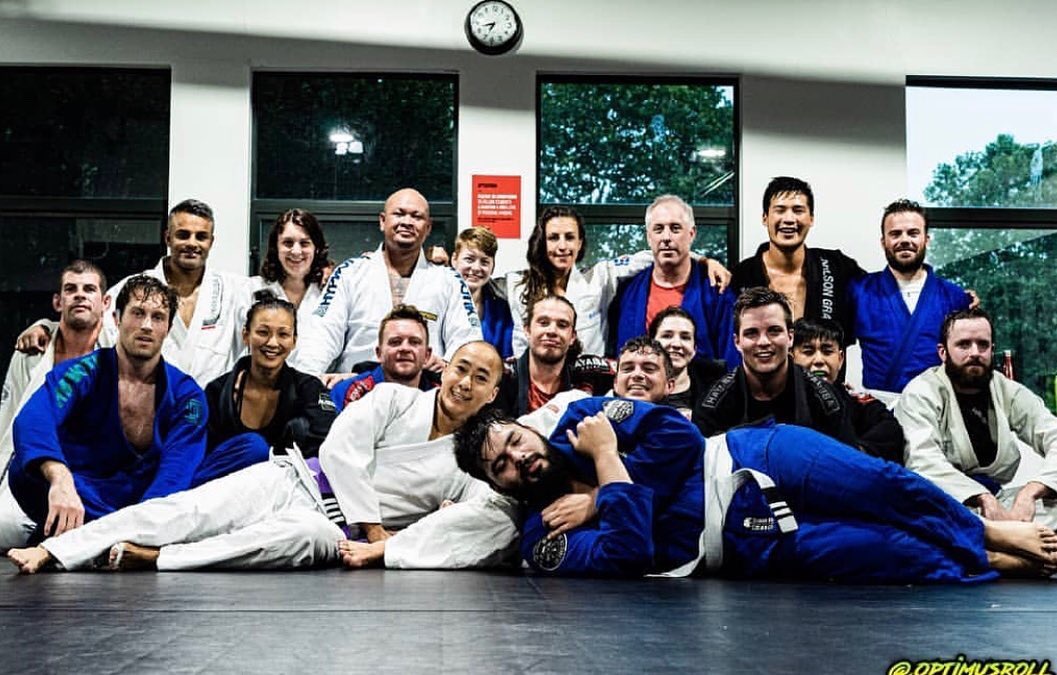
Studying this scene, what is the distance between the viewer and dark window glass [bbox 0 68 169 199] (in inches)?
239

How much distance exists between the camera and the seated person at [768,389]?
3.57 metres

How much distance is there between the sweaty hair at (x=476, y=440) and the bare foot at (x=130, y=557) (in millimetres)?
926

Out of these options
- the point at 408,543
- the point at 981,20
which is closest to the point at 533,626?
the point at 408,543

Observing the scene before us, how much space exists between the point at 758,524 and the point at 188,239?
2.61 m

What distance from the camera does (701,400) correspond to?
12.2ft

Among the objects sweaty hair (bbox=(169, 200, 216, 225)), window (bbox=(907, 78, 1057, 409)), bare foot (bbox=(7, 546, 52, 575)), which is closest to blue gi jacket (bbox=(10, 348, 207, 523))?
bare foot (bbox=(7, 546, 52, 575))

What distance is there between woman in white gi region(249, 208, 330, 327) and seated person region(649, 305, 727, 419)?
1479mm

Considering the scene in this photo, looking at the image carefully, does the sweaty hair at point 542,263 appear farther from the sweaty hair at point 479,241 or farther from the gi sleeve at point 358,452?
the gi sleeve at point 358,452

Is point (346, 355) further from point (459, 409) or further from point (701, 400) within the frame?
point (701, 400)

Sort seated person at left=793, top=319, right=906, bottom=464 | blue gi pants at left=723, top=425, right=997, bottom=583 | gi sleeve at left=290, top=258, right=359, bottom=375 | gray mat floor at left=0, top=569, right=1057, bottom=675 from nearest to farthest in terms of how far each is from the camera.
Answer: gray mat floor at left=0, top=569, right=1057, bottom=675 → blue gi pants at left=723, top=425, right=997, bottom=583 → seated person at left=793, top=319, right=906, bottom=464 → gi sleeve at left=290, top=258, right=359, bottom=375

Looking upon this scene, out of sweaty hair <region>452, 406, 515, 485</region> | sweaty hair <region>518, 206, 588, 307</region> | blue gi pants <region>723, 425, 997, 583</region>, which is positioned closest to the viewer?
blue gi pants <region>723, 425, 997, 583</region>

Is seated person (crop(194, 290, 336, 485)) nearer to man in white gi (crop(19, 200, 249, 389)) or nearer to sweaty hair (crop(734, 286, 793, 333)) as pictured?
man in white gi (crop(19, 200, 249, 389))

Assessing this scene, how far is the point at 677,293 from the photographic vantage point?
15.0ft

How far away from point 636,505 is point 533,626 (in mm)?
997
